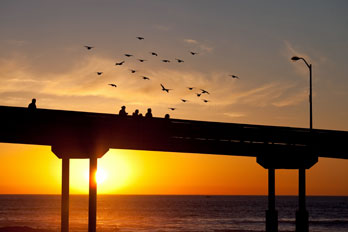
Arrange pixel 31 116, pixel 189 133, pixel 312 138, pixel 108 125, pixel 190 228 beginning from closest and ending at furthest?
pixel 31 116
pixel 108 125
pixel 189 133
pixel 312 138
pixel 190 228

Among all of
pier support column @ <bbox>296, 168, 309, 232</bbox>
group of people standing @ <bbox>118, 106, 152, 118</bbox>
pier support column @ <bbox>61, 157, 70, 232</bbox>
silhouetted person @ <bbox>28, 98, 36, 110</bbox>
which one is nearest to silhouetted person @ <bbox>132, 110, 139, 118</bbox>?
group of people standing @ <bbox>118, 106, 152, 118</bbox>

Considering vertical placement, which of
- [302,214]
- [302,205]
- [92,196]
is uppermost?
[92,196]

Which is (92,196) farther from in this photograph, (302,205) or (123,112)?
(302,205)

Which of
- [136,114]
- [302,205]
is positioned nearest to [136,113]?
[136,114]

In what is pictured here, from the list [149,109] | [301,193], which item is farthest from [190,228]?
[149,109]

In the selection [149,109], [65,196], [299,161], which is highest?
[149,109]

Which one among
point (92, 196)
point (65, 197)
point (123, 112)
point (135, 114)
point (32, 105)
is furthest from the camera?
point (65, 197)

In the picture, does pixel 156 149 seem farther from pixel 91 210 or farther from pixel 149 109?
pixel 91 210

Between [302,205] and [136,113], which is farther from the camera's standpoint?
A: [302,205]

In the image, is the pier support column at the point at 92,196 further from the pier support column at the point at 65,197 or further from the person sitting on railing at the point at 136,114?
the person sitting on railing at the point at 136,114

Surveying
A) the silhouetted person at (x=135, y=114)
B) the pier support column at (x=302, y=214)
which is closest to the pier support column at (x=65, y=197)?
the silhouetted person at (x=135, y=114)

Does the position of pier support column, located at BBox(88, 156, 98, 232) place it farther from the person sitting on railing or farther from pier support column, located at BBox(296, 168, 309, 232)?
pier support column, located at BBox(296, 168, 309, 232)

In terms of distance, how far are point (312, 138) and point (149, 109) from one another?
12750mm

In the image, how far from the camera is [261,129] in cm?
4269
